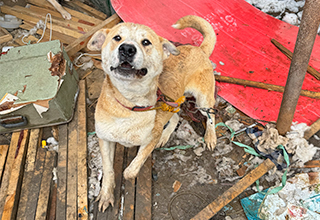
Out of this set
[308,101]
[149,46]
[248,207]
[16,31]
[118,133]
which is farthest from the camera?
[16,31]

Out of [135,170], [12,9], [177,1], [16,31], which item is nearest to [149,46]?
[135,170]

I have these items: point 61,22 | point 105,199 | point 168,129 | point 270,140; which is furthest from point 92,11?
point 270,140

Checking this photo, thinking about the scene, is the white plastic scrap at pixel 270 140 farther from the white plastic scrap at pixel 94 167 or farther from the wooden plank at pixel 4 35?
the wooden plank at pixel 4 35

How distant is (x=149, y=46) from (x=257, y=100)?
249cm

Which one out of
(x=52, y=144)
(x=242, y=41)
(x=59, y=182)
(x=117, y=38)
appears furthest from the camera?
(x=242, y=41)

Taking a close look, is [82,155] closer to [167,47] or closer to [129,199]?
[129,199]

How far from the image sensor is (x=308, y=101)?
3797 mm

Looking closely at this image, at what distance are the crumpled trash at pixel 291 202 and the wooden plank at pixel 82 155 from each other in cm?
192

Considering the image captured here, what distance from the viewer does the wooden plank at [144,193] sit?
286cm

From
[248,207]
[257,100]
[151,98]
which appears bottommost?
[248,207]

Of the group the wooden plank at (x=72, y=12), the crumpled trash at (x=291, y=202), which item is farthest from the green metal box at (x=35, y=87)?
the crumpled trash at (x=291, y=202)

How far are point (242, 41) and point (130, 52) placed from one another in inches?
130

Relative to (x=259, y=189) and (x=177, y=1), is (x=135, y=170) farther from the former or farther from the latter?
(x=177, y=1)

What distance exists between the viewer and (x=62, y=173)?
314cm
